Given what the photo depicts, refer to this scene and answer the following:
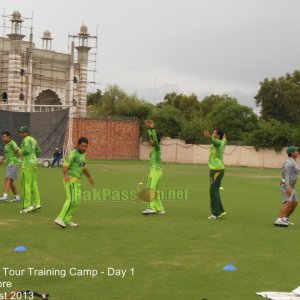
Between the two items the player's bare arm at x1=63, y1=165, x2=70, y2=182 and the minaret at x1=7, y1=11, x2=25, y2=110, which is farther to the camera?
the minaret at x1=7, y1=11, x2=25, y2=110

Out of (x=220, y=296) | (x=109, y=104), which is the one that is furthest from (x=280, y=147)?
(x=220, y=296)

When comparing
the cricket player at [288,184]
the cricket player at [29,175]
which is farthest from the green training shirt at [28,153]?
the cricket player at [288,184]

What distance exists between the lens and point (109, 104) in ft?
233

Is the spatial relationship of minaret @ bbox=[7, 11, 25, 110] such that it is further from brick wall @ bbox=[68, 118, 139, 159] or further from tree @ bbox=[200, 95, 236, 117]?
tree @ bbox=[200, 95, 236, 117]

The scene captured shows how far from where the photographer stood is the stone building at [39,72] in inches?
2463

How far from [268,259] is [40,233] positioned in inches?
155

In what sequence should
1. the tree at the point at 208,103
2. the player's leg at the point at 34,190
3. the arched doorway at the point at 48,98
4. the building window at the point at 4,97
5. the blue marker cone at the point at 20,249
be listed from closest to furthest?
1. the blue marker cone at the point at 20,249
2. the player's leg at the point at 34,190
3. the building window at the point at 4,97
4. the arched doorway at the point at 48,98
5. the tree at the point at 208,103

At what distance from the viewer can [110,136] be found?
6194 centimetres

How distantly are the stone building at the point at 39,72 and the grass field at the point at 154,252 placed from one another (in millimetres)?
47252

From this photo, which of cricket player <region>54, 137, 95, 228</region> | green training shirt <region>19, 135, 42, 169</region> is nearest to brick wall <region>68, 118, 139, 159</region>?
green training shirt <region>19, 135, 42, 169</region>

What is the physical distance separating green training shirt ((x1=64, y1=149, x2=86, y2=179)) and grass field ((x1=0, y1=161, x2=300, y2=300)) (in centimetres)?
100

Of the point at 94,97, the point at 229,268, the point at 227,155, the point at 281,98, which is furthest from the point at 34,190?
the point at 94,97

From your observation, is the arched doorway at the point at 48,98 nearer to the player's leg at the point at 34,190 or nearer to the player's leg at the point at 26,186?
the player's leg at the point at 34,190

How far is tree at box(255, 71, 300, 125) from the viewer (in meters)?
69.9
